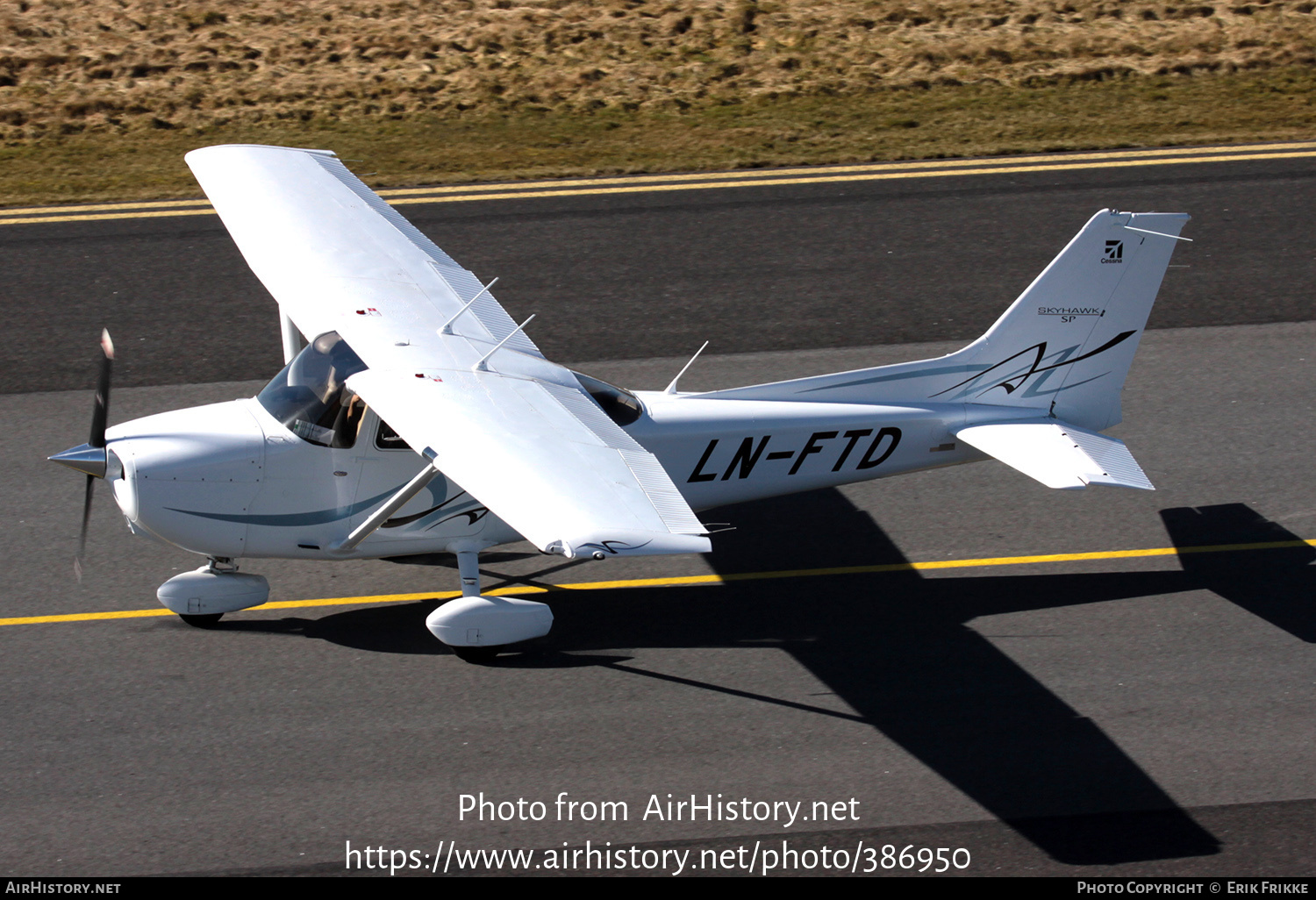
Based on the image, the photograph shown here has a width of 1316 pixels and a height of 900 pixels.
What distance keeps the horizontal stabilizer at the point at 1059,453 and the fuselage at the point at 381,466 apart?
0.26 m

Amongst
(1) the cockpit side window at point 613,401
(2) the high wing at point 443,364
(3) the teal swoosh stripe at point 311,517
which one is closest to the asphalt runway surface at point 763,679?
(3) the teal swoosh stripe at point 311,517

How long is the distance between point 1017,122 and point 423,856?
14.0m

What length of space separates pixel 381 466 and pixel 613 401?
1542mm

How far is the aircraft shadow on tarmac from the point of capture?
7547mm

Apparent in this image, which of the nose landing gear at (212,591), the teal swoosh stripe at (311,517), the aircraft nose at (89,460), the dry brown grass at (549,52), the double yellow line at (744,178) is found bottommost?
the nose landing gear at (212,591)

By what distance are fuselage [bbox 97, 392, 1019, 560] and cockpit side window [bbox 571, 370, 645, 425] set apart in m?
0.09

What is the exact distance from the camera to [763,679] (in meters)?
8.59

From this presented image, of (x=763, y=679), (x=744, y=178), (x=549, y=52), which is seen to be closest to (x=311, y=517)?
(x=763, y=679)

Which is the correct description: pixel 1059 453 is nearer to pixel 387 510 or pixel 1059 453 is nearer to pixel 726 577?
pixel 726 577

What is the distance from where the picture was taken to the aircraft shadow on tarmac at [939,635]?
7.55 m

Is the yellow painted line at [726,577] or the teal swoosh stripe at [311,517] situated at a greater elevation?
the teal swoosh stripe at [311,517]

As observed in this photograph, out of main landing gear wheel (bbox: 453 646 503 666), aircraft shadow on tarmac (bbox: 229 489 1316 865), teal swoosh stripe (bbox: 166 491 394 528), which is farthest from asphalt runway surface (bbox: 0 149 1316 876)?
teal swoosh stripe (bbox: 166 491 394 528)

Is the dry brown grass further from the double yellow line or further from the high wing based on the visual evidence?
the high wing

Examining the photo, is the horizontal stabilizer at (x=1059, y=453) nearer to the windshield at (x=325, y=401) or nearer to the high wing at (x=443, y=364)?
the high wing at (x=443, y=364)
